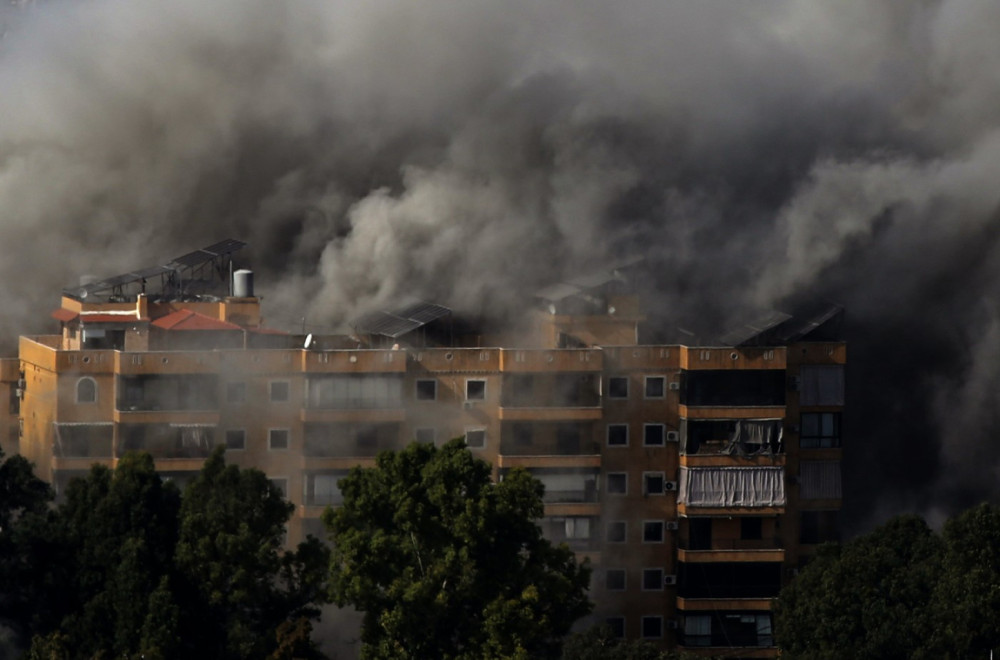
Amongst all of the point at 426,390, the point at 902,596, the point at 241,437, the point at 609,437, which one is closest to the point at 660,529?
the point at 609,437

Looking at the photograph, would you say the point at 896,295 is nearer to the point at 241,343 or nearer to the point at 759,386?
the point at 759,386

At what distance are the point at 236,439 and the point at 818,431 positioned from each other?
1365 centimetres

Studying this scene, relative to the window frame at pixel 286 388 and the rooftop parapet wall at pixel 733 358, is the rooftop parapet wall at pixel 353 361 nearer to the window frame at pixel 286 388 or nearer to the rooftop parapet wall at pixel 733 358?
the window frame at pixel 286 388

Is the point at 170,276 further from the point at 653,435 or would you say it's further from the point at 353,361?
the point at 653,435

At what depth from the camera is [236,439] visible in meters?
60.4

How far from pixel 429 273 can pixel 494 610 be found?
61.1ft

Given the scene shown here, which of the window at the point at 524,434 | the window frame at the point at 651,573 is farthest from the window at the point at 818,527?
the window at the point at 524,434

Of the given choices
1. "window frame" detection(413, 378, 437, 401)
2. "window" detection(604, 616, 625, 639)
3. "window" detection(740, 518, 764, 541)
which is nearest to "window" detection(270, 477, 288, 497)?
"window frame" detection(413, 378, 437, 401)

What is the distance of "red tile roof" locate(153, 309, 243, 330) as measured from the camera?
62125 mm

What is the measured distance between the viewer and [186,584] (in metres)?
52.0

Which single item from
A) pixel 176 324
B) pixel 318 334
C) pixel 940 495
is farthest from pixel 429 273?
pixel 940 495

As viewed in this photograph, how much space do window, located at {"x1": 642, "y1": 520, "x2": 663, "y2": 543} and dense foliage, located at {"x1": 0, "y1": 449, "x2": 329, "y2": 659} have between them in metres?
11.5

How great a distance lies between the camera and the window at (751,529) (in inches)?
2436

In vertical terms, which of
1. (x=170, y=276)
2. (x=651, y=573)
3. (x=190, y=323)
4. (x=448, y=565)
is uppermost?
(x=170, y=276)
